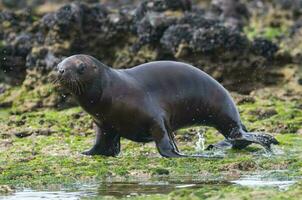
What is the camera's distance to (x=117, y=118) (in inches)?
475

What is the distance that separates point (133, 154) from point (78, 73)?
1474 mm

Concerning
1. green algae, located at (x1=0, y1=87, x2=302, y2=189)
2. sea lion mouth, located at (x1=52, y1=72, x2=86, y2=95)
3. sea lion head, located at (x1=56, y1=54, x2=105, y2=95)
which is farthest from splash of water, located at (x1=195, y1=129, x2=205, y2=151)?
sea lion mouth, located at (x1=52, y1=72, x2=86, y2=95)

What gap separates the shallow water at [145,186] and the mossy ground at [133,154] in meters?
0.27

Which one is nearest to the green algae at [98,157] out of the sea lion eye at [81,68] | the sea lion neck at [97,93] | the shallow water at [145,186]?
the shallow water at [145,186]

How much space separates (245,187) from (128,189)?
1224 millimetres

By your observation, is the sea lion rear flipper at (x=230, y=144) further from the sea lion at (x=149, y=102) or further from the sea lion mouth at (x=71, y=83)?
the sea lion mouth at (x=71, y=83)

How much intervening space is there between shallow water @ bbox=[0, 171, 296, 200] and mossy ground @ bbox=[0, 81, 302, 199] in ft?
0.87

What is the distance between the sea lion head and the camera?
38.4 feet

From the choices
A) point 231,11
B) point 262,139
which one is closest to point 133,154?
point 262,139

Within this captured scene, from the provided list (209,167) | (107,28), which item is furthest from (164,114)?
(107,28)

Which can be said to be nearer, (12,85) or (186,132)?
(186,132)

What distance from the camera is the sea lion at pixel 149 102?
39.3ft

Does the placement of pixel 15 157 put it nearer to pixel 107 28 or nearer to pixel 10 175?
pixel 10 175

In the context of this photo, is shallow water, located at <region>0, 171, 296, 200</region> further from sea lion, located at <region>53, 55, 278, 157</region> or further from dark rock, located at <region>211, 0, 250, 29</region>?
dark rock, located at <region>211, 0, 250, 29</region>
